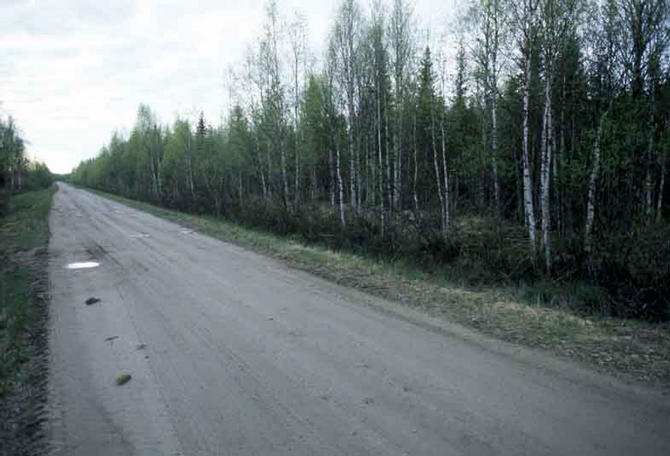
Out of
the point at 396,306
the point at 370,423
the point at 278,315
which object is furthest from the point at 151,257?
the point at 370,423

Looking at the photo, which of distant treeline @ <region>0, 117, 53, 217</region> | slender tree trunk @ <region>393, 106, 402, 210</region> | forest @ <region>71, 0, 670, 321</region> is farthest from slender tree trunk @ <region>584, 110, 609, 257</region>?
distant treeline @ <region>0, 117, 53, 217</region>

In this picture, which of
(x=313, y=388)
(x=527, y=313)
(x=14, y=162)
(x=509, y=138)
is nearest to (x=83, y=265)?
(x=313, y=388)

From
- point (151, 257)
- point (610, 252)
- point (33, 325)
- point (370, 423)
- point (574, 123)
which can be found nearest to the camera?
point (370, 423)

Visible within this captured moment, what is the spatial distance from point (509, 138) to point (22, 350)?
19.3 metres

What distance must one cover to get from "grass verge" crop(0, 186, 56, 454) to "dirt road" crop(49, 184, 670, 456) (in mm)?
170

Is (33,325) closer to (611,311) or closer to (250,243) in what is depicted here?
(250,243)

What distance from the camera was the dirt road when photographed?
3.16m

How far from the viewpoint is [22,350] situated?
510 cm

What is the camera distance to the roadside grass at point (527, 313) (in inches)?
184

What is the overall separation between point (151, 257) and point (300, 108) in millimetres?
11768

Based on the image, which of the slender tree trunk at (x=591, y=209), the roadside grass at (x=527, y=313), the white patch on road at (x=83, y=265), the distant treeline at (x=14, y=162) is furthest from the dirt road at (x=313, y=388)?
the distant treeline at (x=14, y=162)

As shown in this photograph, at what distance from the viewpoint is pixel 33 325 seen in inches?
238

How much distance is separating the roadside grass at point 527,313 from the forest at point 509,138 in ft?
1.89

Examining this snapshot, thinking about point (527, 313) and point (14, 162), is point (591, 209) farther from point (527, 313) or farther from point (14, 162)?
point (14, 162)
